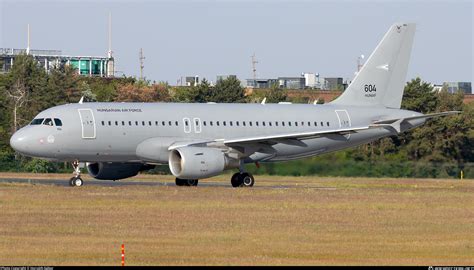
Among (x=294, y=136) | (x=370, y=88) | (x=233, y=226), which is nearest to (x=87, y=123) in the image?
(x=294, y=136)

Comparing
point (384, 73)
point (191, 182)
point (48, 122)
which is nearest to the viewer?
point (48, 122)

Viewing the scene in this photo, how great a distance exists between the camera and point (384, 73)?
60938 millimetres

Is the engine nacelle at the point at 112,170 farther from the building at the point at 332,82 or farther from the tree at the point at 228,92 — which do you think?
the building at the point at 332,82

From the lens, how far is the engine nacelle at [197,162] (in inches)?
1975

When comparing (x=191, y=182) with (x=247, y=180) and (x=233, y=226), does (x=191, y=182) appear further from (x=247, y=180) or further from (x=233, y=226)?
(x=233, y=226)

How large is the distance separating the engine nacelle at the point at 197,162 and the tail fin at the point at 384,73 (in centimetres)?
1120

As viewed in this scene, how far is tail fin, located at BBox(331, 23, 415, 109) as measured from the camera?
60.3 m

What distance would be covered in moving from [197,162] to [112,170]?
6.03 metres

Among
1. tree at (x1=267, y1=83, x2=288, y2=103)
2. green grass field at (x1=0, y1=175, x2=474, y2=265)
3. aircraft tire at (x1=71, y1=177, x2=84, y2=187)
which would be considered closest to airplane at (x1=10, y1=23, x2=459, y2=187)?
aircraft tire at (x1=71, y1=177, x2=84, y2=187)

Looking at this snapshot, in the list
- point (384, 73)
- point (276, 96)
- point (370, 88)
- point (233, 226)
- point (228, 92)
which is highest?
point (384, 73)

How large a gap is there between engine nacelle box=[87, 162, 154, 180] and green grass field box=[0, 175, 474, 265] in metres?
5.52

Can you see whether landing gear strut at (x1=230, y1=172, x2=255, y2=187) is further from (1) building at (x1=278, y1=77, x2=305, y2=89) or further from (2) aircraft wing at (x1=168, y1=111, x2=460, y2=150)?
(1) building at (x1=278, y1=77, x2=305, y2=89)

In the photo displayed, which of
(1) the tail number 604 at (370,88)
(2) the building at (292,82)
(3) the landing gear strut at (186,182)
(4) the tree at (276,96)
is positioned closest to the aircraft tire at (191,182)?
(3) the landing gear strut at (186,182)

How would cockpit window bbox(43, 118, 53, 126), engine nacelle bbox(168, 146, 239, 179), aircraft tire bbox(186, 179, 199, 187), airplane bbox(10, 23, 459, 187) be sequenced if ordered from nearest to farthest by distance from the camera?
engine nacelle bbox(168, 146, 239, 179)
airplane bbox(10, 23, 459, 187)
cockpit window bbox(43, 118, 53, 126)
aircraft tire bbox(186, 179, 199, 187)
